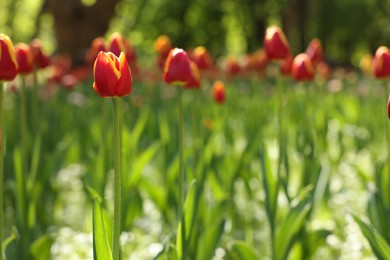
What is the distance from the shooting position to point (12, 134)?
159 inches

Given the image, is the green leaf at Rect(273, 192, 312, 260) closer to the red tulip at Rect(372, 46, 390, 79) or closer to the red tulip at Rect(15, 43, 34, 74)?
the red tulip at Rect(372, 46, 390, 79)

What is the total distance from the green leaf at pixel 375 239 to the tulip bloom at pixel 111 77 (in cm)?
71

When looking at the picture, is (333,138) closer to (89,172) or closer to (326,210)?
(326,210)

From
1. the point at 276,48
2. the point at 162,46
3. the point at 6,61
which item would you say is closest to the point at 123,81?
the point at 6,61

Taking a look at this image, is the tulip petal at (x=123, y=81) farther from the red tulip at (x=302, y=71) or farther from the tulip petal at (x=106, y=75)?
the red tulip at (x=302, y=71)

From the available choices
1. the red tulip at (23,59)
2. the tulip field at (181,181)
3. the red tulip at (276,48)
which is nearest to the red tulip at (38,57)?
the tulip field at (181,181)

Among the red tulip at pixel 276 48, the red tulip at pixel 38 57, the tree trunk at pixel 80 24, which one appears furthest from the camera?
the tree trunk at pixel 80 24

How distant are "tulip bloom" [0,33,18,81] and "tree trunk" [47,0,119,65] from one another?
10.4m

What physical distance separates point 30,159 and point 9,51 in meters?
1.89

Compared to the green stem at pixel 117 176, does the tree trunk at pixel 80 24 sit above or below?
above

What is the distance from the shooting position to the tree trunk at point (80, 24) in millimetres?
11867

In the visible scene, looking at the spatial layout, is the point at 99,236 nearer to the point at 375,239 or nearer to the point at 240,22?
the point at 375,239

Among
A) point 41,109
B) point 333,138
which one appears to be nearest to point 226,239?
point 41,109

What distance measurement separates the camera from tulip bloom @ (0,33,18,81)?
5.40ft
